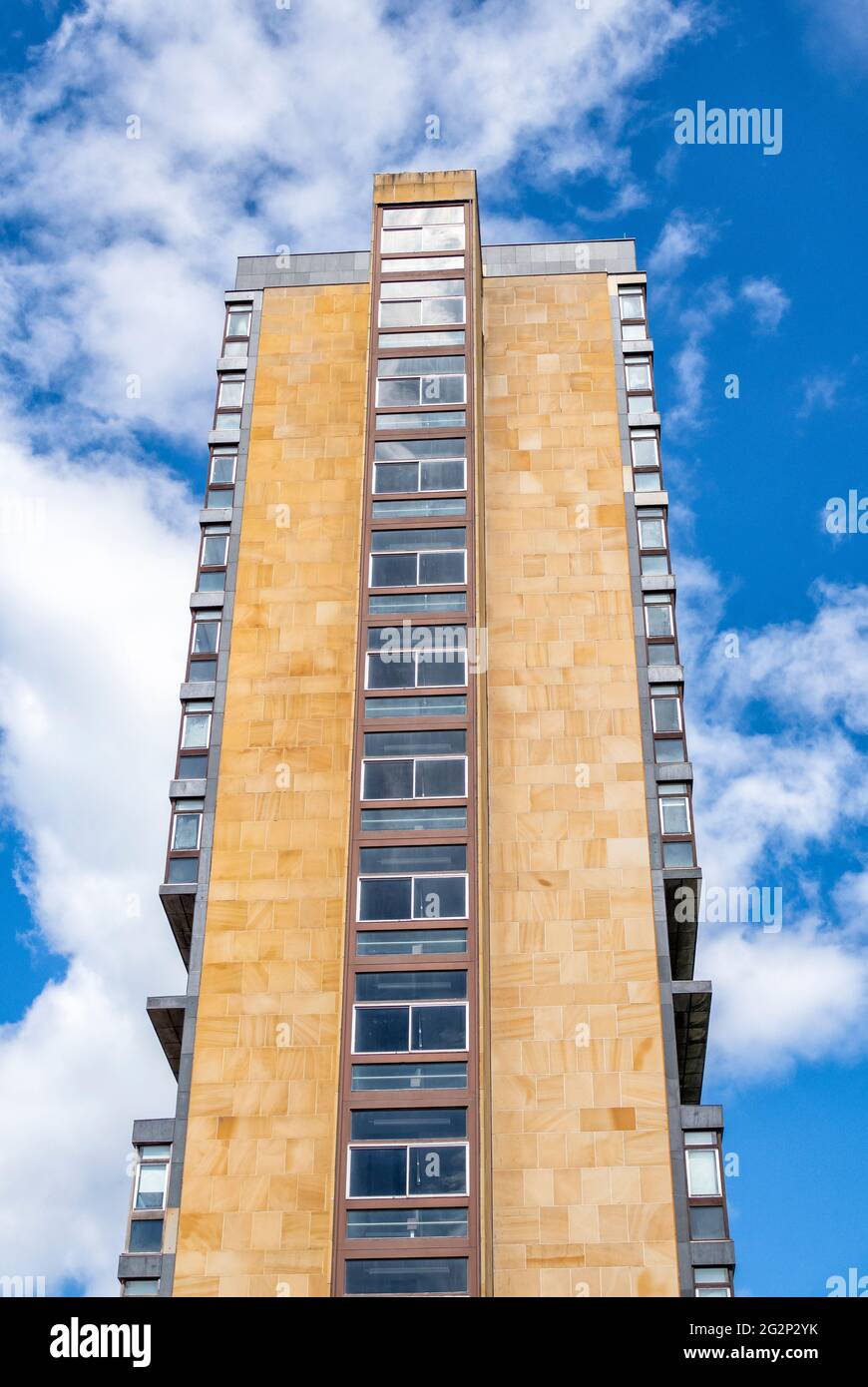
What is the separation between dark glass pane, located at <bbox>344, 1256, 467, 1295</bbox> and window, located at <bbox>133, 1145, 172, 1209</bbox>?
729 centimetres

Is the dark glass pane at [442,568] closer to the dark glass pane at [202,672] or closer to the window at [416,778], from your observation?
the window at [416,778]

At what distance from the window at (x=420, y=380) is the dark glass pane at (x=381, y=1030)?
24166 millimetres

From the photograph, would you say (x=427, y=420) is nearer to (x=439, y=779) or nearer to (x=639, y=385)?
(x=639, y=385)

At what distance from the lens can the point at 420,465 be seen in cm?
6088

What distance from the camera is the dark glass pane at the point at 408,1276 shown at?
45.2m

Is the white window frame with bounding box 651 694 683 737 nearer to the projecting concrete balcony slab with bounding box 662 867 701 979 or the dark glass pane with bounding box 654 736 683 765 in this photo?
the dark glass pane with bounding box 654 736 683 765

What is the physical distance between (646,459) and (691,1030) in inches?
883

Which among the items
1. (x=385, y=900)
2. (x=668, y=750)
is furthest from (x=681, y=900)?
(x=385, y=900)

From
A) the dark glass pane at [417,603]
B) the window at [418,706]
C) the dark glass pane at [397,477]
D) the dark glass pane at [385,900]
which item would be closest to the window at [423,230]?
the dark glass pane at [397,477]

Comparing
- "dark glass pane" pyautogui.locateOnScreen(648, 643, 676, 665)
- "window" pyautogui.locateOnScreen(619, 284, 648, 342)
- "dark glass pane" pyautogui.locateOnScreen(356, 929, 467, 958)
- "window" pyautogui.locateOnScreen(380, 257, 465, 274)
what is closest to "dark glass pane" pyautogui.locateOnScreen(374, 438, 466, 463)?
"window" pyautogui.locateOnScreen(380, 257, 465, 274)

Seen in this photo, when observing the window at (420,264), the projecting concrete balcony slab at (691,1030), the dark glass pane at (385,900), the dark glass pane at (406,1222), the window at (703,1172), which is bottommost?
the dark glass pane at (406,1222)

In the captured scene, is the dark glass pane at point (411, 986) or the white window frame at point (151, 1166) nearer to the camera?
the white window frame at point (151, 1166)

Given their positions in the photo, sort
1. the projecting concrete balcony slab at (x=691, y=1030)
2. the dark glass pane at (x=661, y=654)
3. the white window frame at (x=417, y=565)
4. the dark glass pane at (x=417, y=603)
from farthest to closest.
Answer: the dark glass pane at (x=661, y=654) → the white window frame at (x=417, y=565) → the dark glass pane at (x=417, y=603) → the projecting concrete balcony slab at (x=691, y=1030)

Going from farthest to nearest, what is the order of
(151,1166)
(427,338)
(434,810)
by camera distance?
(427,338)
(434,810)
(151,1166)
